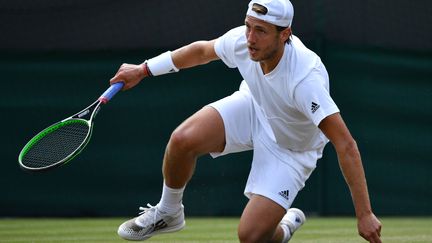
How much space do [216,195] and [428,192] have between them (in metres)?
2.21

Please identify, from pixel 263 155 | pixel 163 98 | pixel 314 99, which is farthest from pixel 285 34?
pixel 163 98

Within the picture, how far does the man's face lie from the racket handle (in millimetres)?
794

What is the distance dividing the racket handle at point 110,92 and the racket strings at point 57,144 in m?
0.17

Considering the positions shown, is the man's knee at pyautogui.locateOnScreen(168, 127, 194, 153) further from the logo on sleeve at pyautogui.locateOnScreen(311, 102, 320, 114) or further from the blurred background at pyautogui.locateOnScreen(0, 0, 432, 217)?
the blurred background at pyautogui.locateOnScreen(0, 0, 432, 217)

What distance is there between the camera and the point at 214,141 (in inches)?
219

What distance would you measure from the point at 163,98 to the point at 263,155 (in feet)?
14.8

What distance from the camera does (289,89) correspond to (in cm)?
521

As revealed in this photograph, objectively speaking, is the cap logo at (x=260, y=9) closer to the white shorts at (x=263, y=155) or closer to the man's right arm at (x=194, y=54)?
the man's right arm at (x=194, y=54)

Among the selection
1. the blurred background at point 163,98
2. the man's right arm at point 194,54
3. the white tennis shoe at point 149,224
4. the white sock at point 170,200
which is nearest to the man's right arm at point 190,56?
the man's right arm at point 194,54

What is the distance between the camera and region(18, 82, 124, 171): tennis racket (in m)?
5.43

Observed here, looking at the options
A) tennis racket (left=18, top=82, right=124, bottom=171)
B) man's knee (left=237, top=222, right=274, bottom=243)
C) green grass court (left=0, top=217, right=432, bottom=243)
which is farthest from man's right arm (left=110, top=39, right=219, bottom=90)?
green grass court (left=0, top=217, right=432, bottom=243)

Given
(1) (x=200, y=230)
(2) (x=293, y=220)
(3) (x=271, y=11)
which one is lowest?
(1) (x=200, y=230)

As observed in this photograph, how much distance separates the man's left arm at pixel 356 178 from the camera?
4637mm

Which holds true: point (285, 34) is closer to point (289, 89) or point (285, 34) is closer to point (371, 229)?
point (289, 89)
